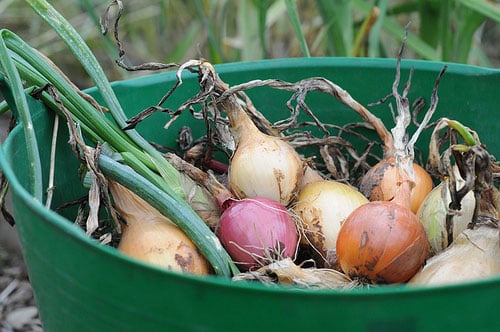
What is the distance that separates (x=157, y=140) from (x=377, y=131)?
31 cm

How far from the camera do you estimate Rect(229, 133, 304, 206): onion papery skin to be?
0.87 meters

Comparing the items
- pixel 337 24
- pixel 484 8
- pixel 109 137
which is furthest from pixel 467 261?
pixel 337 24

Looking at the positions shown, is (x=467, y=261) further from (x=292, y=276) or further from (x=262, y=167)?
(x=262, y=167)

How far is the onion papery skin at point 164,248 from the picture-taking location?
0.74 m

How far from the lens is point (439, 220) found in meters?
0.82

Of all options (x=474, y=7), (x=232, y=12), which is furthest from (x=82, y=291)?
(x=232, y=12)

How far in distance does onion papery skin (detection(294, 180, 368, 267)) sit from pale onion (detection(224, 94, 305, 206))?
0.03 metres

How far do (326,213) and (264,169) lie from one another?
0.09 m

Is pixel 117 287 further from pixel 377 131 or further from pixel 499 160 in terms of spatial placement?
pixel 499 160

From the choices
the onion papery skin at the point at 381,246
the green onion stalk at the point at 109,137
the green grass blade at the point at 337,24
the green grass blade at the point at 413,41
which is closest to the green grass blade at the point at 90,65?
the green onion stalk at the point at 109,137

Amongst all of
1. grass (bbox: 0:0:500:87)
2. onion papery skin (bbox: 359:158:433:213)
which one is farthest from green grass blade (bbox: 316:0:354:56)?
onion papery skin (bbox: 359:158:433:213)

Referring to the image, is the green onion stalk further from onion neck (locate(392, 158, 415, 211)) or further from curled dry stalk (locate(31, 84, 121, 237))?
onion neck (locate(392, 158, 415, 211))

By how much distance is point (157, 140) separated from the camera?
1.05m

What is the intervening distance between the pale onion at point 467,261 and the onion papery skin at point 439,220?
7cm
